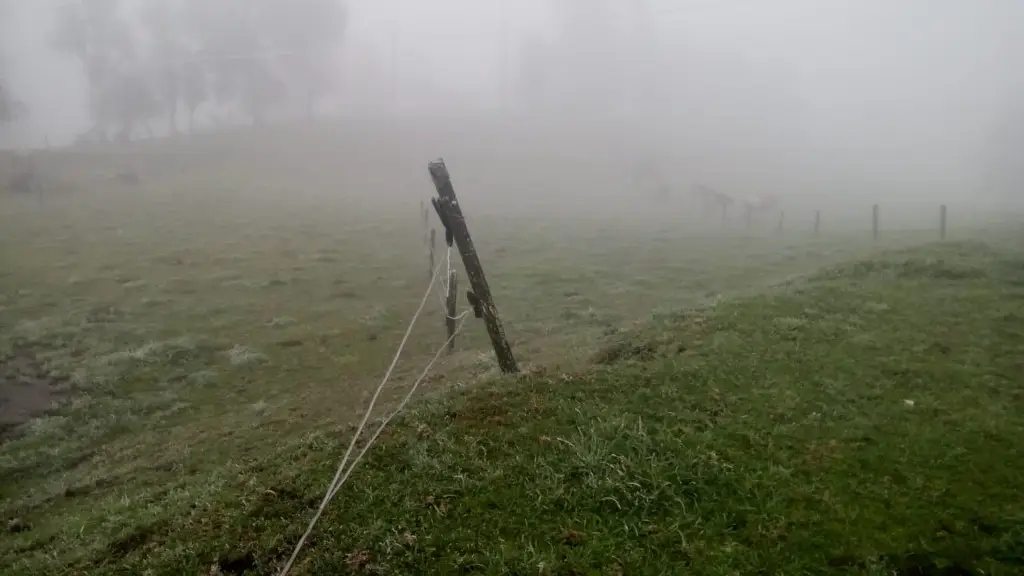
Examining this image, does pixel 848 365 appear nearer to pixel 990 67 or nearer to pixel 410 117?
pixel 410 117

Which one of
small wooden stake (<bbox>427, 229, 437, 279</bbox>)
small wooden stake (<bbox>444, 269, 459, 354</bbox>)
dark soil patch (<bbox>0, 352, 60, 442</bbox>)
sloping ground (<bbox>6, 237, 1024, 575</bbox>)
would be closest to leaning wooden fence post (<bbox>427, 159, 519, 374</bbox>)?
sloping ground (<bbox>6, 237, 1024, 575</bbox>)

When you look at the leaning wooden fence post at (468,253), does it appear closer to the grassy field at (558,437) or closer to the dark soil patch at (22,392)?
the grassy field at (558,437)

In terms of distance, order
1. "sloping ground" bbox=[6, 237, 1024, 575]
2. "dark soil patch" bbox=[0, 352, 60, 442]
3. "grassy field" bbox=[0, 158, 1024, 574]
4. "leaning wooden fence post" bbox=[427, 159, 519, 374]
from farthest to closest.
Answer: "dark soil patch" bbox=[0, 352, 60, 442] < "leaning wooden fence post" bbox=[427, 159, 519, 374] < "grassy field" bbox=[0, 158, 1024, 574] < "sloping ground" bbox=[6, 237, 1024, 575]

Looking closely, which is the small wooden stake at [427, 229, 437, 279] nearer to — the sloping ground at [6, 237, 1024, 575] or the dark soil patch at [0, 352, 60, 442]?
the dark soil patch at [0, 352, 60, 442]

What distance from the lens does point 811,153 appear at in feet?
272

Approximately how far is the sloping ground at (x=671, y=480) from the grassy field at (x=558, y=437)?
29 mm

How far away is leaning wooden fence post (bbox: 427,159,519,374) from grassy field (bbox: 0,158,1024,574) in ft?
2.68

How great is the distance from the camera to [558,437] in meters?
7.12

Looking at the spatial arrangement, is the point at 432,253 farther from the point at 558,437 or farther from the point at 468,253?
the point at 558,437

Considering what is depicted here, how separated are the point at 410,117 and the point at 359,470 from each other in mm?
86482

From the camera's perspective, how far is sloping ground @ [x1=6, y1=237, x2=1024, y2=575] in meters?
5.30

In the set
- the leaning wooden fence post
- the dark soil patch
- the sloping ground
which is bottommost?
the dark soil patch

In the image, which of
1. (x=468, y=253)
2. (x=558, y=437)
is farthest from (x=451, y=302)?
(x=558, y=437)

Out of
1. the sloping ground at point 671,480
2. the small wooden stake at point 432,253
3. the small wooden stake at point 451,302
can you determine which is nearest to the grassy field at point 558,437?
the sloping ground at point 671,480
